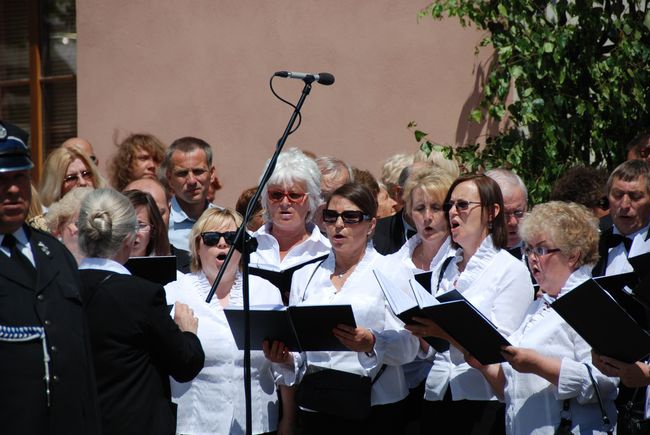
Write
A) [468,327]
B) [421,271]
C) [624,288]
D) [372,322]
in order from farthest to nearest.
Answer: [421,271]
[372,322]
[624,288]
[468,327]

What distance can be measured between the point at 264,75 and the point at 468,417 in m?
4.41

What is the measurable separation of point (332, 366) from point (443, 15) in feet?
11.6

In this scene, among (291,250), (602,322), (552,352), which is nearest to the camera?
(602,322)

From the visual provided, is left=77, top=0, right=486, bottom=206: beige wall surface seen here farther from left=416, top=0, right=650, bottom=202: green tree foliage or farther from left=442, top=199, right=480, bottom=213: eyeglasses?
left=442, top=199, right=480, bottom=213: eyeglasses

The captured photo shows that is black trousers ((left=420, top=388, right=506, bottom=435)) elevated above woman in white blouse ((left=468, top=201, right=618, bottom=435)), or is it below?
below

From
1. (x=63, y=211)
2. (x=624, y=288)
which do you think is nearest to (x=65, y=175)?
(x=63, y=211)

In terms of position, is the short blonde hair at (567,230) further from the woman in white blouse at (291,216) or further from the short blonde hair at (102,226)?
the short blonde hair at (102,226)

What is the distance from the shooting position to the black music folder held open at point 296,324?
4.98 m

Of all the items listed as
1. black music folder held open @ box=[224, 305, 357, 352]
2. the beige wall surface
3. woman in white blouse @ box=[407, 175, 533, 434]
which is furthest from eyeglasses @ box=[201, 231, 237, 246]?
the beige wall surface

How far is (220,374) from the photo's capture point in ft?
18.3

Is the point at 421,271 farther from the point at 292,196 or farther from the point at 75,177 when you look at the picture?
the point at 75,177

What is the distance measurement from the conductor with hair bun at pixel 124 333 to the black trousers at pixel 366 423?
0.96 meters

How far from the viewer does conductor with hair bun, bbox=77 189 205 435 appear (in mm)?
4562

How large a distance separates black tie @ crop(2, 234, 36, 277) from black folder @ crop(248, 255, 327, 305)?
1.78 meters
